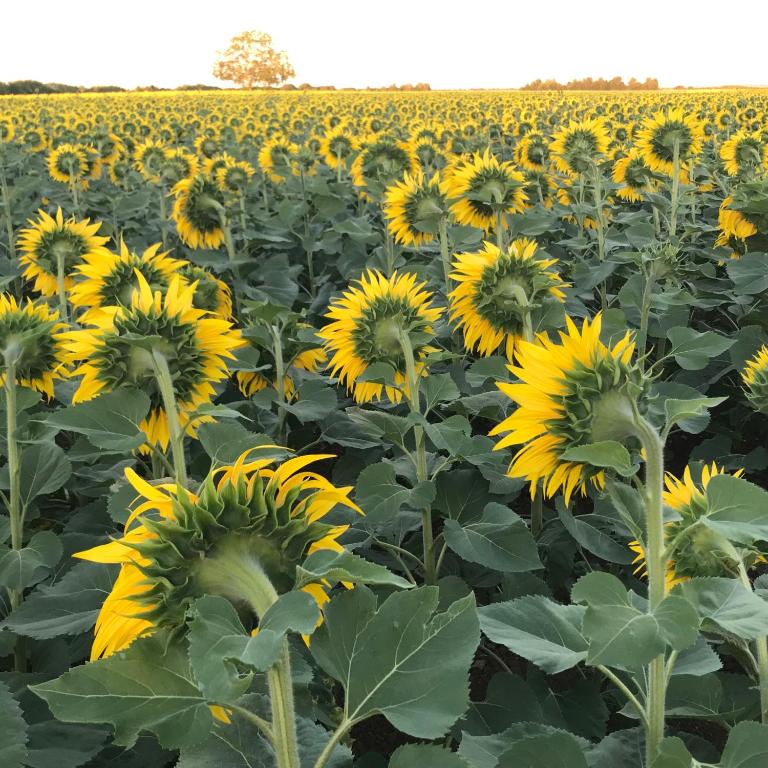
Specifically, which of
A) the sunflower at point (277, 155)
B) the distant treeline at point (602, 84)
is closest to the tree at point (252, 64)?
the distant treeline at point (602, 84)

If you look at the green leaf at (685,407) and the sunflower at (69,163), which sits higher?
the sunflower at (69,163)

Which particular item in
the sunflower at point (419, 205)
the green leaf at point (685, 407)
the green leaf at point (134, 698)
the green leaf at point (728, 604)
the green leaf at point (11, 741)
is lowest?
the green leaf at point (11, 741)

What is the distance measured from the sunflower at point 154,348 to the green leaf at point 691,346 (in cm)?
114

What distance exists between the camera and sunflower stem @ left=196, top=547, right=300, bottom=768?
2.27 ft

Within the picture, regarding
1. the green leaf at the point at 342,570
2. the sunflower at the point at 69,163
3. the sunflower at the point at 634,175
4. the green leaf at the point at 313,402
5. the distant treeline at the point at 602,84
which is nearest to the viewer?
the green leaf at the point at 342,570

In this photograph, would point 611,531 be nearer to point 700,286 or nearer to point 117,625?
point 117,625

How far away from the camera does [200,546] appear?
0.75m

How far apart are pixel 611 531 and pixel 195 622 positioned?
156 centimetres

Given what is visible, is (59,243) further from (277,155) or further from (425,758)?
(277,155)

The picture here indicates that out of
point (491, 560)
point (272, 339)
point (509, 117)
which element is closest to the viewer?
point (491, 560)

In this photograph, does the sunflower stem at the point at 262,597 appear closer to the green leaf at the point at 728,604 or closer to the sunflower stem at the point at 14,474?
the green leaf at the point at 728,604

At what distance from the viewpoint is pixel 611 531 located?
1996 mm

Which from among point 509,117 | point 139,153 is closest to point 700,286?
point 139,153

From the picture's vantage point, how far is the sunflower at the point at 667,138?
4344mm
